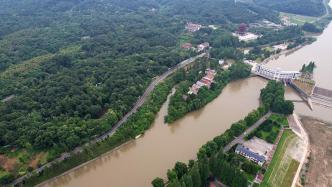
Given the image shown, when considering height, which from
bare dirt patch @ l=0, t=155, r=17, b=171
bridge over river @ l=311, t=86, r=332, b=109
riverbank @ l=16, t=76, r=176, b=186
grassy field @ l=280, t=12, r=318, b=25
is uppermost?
grassy field @ l=280, t=12, r=318, b=25

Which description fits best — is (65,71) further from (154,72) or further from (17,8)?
(17,8)

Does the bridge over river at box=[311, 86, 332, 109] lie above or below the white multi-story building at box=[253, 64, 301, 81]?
below

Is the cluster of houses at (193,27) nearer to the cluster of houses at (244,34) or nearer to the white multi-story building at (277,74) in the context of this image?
the cluster of houses at (244,34)

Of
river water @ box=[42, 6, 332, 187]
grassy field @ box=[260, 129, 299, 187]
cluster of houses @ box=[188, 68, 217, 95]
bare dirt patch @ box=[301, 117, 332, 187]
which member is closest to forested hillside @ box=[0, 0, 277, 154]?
river water @ box=[42, 6, 332, 187]

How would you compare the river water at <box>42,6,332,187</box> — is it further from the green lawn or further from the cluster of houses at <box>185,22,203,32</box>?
the cluster of houses at <box>185,22,203,32</box>

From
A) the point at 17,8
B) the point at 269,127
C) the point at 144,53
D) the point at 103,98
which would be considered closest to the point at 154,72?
the point at 144,53

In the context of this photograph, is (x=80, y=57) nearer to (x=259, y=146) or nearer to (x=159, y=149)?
(x=159, y=149)
